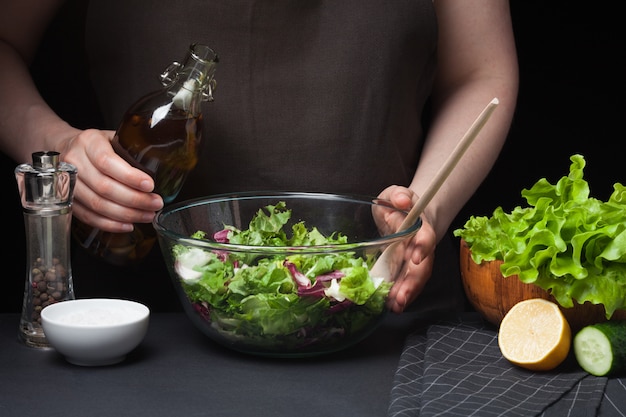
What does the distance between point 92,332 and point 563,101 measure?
1.65 m

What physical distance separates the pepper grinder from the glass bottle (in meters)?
0.12

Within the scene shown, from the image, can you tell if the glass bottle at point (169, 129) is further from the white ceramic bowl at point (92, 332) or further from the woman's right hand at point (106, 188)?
the white ceramic bowl at point (92, 332)

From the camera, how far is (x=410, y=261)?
141cm

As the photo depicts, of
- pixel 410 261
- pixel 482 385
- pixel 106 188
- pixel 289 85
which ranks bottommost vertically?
pixel 482 385

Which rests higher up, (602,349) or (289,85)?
(289,85)

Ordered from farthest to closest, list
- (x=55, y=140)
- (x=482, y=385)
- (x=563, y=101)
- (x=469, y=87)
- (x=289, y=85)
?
(x=563, y=101) < (x=469, y=87) < (x=289, y=85) < (x=55, y=140) < (x=482, y=385)

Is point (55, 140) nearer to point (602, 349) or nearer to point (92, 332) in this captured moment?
point (92, 332)

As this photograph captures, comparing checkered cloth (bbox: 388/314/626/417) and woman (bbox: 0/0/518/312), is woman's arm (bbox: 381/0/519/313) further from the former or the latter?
checkered cloth (bbox: 388/314/626/417)

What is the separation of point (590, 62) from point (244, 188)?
1.17m

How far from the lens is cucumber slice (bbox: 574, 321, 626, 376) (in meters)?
1.24

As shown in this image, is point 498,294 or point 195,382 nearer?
point 195,382

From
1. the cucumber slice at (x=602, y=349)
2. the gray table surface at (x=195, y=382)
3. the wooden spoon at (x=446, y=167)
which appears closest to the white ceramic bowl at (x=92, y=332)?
the gray table surface at (x=195, y=382)

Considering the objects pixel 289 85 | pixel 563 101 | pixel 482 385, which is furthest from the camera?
pixel 563 101

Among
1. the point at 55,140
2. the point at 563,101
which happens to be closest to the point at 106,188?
the point at 55,140
